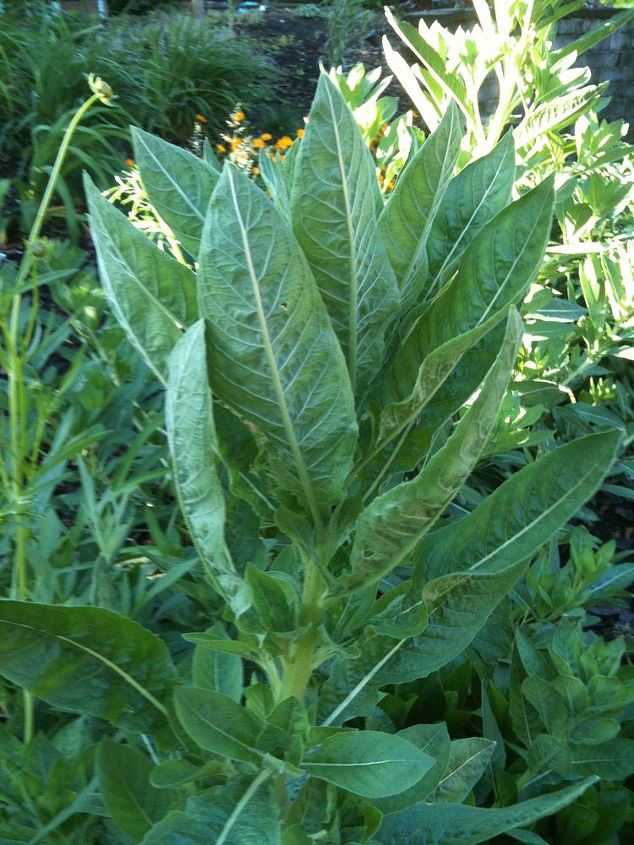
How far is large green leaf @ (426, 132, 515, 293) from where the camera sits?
110cm

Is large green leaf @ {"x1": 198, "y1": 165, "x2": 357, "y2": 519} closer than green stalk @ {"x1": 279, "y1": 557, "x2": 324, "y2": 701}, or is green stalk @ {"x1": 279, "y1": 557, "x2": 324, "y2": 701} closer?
large green leaf @ {"x1": 198, "y1": 165, "x2": 357, "y2": 519}

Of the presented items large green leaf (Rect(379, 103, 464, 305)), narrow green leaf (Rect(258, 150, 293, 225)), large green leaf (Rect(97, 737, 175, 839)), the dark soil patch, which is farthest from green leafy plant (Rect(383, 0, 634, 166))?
the dark soil patch

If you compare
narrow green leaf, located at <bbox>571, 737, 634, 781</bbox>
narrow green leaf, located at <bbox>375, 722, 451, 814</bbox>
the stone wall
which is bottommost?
narrow green leaf, located at <bbox>571, 737, 634, 781</bbox>

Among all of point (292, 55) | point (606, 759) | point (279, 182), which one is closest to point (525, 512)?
point (279, 182)

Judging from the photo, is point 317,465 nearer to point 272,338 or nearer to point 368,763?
point 272,338

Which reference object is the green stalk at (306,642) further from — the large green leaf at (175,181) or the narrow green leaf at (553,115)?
the narrow green leaf at (553,115)

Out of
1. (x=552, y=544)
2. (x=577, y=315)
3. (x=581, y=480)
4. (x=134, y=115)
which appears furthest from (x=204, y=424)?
(x=134, y=115)

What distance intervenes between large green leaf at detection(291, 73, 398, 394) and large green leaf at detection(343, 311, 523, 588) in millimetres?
191

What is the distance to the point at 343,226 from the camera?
0.94 m

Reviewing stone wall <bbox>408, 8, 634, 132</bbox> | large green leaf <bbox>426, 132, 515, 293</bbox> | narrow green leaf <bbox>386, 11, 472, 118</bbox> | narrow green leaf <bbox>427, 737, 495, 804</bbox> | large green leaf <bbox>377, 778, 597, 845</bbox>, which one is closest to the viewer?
large green leaf <bbox>426, 132, 515, 293</bbox>

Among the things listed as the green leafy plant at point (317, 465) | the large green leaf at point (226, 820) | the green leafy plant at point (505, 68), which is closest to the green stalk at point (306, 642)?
the green leafy plant at point (317, 465)

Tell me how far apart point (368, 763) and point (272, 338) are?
21.9 inches

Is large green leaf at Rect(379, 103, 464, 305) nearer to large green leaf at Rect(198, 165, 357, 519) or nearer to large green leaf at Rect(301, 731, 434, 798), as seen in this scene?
large green leaf at Rect(198, 165, 357, 519)

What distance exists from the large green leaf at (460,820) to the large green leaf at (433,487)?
501 mm
